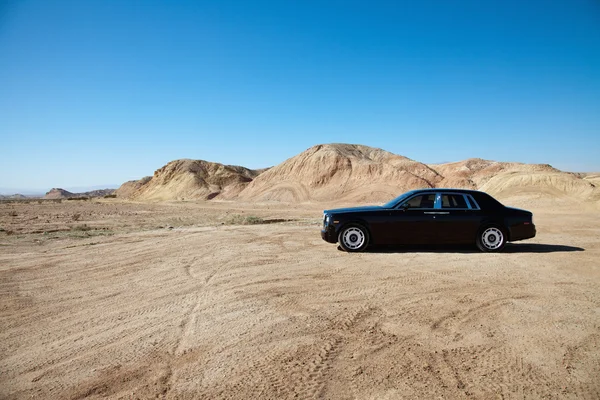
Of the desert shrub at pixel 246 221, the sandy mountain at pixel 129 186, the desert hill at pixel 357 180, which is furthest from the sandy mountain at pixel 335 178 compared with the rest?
the sandy mountain at pixel 129 186

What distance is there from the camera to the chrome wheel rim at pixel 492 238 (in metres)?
8.70

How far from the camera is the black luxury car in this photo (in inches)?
336

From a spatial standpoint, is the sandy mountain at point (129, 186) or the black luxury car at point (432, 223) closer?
the black luxury car at point (432, 223)

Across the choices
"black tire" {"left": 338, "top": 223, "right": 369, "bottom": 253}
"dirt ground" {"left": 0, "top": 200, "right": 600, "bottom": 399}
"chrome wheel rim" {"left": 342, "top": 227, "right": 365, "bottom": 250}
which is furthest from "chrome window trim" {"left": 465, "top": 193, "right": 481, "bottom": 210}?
"chrome wheel rim" {"left": 342, "top": 227, "right": 365, "bottom": 250}

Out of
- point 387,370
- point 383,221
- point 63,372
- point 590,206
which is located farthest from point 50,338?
point 590,206

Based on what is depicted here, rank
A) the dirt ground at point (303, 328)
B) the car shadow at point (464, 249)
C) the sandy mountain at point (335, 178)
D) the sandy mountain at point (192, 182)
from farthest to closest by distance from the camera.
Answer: the sandy mountain at point (192, 182) < the sandy mountain at point (335, 178) < the car shadow at point (464, 249) < the dirt ground at point (303, 328)

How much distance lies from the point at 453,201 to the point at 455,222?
52 centimetres

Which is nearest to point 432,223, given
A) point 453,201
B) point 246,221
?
point 453,201

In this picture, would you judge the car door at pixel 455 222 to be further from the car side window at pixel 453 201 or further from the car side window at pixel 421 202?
the car side window at pixel 421 202

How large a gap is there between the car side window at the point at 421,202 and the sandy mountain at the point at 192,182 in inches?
2013

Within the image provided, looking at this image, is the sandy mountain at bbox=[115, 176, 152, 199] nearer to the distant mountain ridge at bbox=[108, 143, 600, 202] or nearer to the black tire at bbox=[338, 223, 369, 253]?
the distant mountain ridge at bbox=[108, 143, 600, 202]

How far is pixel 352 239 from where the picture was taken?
8.74 m

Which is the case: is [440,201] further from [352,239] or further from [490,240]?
[352,239]

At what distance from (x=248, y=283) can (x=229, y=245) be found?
12.9 ft
